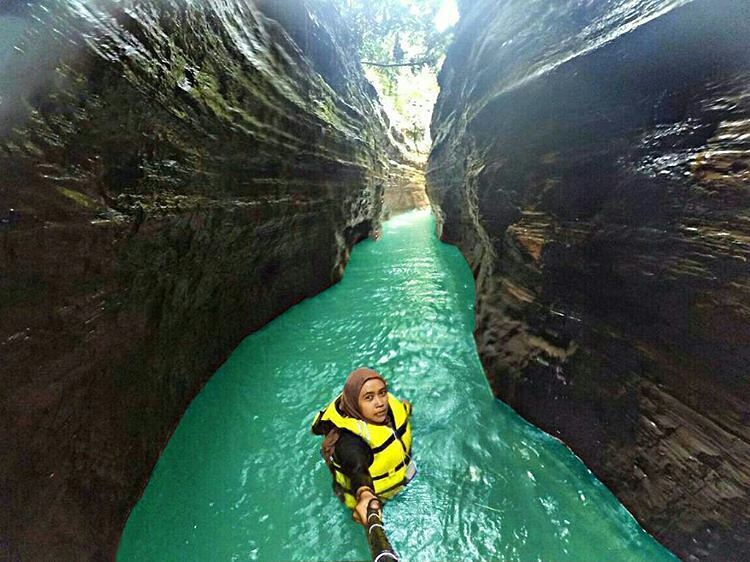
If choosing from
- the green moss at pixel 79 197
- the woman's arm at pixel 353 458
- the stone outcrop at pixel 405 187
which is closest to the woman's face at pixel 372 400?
the woman's arm at pixel 353 458

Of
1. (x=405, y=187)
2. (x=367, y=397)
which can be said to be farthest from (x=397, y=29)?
(x=367, y=397)

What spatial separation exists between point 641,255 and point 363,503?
2.89 m

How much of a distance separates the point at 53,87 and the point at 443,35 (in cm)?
1584

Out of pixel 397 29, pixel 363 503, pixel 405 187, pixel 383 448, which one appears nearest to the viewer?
pixel 363 503

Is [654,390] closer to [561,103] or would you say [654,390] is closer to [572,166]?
[572,166]

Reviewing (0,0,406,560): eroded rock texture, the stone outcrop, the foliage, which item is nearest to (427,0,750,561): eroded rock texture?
(0,0,406,560): eroded rock texture

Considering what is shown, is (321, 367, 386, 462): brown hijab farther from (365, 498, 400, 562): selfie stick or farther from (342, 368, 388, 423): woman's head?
(365, 498, 400, 562): selfie stick

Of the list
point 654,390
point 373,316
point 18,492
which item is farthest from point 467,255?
point 18,492

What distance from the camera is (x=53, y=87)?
2203 mm

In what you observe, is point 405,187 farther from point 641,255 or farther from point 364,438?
point 364,438

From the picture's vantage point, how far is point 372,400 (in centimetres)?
273

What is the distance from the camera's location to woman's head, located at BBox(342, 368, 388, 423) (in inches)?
107

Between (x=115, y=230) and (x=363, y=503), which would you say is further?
(x=115, y=230)

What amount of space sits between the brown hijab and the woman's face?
3 centimetres
